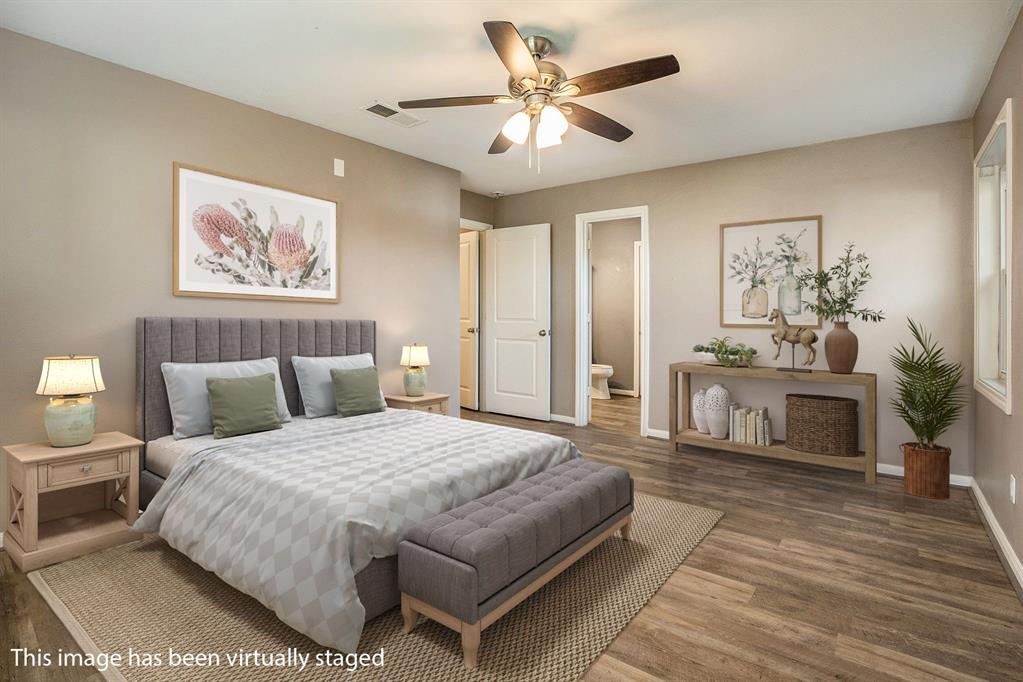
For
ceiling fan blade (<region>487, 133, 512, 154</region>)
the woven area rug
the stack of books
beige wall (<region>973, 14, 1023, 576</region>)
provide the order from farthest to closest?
the stack of books
ceiling fan blade (<region>487, 133, 512, 154</region>)
beige wall (<region>973, 14, 1023, 576</region>)
the woven area rug

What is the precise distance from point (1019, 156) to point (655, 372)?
3.14 metres

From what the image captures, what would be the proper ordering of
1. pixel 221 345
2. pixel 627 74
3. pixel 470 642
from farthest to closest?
pixel 221 345, pixel 627 74, pixel 470 642

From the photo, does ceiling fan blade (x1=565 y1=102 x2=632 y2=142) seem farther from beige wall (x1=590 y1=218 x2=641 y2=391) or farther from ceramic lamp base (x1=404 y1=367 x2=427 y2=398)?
beige wall (x1=590 y1=218 x2=641 y2=391)

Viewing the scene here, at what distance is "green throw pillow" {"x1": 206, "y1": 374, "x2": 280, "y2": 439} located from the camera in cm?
295

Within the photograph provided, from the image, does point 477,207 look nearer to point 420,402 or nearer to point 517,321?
point 517,321

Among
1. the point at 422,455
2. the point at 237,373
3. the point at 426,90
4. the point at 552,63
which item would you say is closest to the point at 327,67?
the point at 426,90

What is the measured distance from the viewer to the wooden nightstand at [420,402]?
429 cm

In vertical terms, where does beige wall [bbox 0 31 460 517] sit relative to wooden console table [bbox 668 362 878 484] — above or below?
above

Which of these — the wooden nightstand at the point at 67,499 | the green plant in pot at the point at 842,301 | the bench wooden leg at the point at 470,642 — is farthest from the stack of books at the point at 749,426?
the wooden nightstand at the point at 67,499

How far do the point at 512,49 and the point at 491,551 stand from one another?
206 cm

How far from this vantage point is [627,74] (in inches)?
94.7

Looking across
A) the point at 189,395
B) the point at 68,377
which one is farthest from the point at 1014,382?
the point at 68,377

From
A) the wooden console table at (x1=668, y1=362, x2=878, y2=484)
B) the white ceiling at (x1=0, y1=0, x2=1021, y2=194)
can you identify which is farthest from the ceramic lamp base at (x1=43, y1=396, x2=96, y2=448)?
the wooden console table at (x1=668, y1=362, x2=878, y2=484)

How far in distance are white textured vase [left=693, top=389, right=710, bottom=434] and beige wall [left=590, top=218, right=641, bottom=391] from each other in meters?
3.25
